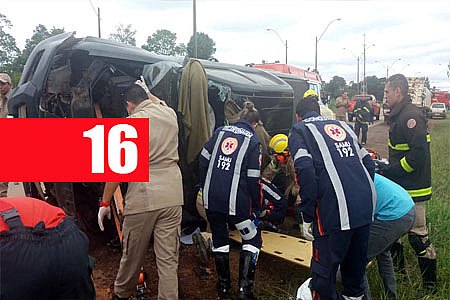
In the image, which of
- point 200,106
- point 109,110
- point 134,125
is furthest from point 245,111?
point 109,110

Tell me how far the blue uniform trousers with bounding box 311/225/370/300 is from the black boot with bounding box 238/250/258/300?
0.72 metres

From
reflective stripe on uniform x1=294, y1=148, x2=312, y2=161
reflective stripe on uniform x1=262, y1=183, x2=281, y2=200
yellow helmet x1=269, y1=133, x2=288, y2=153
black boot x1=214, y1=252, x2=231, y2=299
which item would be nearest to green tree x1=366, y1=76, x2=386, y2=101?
yellow helmet x1=269, y1=133, x2=288, y2=153

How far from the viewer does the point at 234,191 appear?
3465mm

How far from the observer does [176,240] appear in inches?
129

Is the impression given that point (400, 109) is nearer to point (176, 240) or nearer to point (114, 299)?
point (176, 240)

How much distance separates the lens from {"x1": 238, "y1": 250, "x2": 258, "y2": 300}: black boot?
11.5 ft

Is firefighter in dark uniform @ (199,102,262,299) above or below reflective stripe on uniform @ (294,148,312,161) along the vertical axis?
below

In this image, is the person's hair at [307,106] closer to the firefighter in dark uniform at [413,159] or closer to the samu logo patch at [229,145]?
the samu logo patch at [229,145]

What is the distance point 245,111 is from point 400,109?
132 cm

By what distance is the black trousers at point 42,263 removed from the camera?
1529 millimetres

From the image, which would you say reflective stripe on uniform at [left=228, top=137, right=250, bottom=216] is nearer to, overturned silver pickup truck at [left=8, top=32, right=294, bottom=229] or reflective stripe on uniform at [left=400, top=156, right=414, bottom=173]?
overturned silver pickup truck at [left=8, top=32, right=294, bottom=229]

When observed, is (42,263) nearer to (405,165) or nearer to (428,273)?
(405,165)

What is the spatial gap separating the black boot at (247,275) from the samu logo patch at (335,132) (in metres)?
1.27

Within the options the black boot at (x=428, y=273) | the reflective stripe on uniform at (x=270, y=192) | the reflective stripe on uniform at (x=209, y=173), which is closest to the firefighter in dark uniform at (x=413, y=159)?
the black boot at (x=428, y=273)
